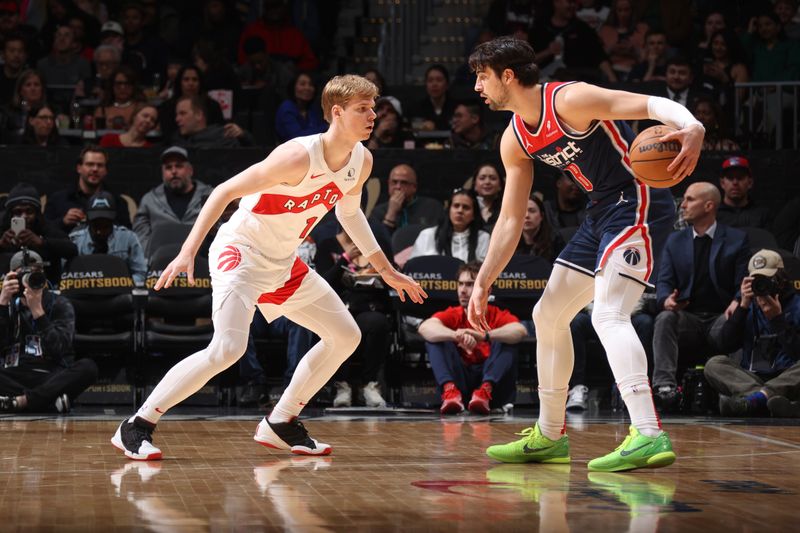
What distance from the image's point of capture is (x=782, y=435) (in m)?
6.68

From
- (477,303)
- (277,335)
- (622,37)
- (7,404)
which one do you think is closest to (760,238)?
(277,335)

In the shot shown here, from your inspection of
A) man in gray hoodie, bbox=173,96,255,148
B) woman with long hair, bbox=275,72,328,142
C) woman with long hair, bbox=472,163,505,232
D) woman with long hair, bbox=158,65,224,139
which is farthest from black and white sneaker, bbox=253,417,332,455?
woman with long hair, bbox=158,65,224,139

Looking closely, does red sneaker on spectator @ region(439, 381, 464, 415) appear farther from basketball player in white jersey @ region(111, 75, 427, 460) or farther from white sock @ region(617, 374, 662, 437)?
white sock @ region(617, 374, 662, 437)

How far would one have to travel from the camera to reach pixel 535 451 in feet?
17.6

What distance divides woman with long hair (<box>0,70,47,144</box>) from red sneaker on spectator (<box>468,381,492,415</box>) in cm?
510

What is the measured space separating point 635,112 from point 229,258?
1.84m

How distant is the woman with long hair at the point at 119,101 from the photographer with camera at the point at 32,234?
1921 millimetres

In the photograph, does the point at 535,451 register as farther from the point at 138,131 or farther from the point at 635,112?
the point at 138,131

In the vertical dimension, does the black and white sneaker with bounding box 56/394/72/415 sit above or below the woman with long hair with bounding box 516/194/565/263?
below

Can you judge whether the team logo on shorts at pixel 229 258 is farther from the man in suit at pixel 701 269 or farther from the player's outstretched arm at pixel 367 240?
the man in suit at pixel 701 269

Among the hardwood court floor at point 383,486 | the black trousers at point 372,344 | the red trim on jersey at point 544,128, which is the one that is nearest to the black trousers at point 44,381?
the hardwood court floor at point 383,486

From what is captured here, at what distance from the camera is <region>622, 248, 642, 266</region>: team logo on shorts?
197 inches

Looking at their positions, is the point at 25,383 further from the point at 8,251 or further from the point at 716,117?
the point at 716,117

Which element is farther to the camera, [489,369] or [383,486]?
[489,369]
